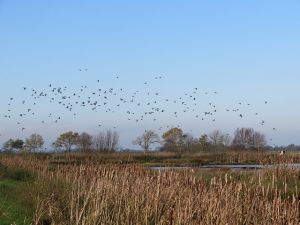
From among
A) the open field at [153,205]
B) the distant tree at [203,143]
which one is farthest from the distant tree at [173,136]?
the open field at [153,205]

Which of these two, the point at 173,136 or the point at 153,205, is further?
the point at 173,136

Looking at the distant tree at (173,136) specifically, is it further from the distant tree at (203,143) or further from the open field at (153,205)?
the open field at (153,205)

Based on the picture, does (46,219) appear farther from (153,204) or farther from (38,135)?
(38,135)

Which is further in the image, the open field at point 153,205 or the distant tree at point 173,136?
the distant tree at point 173,136

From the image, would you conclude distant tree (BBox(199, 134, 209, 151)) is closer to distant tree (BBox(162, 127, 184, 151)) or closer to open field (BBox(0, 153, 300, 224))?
distant tree (BBox(162, 127, 184, 151))

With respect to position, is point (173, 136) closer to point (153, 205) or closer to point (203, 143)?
point (203, 143)

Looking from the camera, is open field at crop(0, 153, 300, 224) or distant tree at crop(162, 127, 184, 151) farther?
distant tree at crop(162, 127, 184, 151)

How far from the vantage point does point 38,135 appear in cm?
8181

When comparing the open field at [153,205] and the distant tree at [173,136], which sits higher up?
the distant tree at [173,136]

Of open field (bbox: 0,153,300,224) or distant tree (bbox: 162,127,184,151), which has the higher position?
distant tree (bbox: 162,127,184,151)

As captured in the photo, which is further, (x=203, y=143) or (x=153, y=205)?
(x=203, y=143)

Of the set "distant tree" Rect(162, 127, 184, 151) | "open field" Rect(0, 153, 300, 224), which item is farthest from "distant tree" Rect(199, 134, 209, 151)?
"open field" Rect(0, 153, 300, 224)

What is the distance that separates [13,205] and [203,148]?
182 feet

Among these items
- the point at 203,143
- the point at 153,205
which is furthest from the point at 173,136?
the point at 153,205
